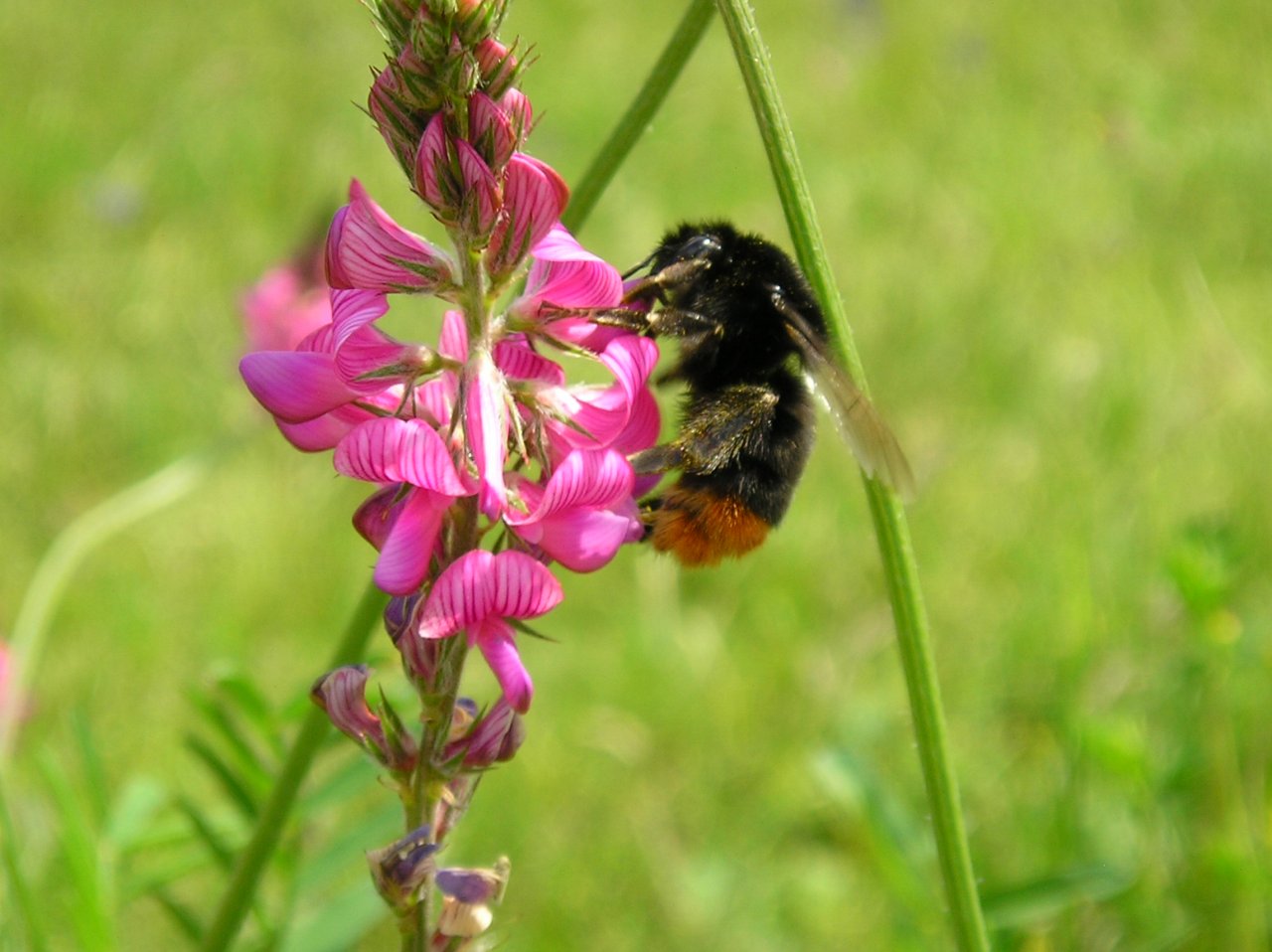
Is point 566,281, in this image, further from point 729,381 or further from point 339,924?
point 339,924

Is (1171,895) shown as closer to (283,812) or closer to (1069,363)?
(283,812)

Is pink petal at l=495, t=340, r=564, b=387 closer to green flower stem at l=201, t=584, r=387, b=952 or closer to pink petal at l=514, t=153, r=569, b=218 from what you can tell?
pink petal at l=514, t=153, r=569, b=218

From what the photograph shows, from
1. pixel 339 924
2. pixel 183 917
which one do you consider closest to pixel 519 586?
pixel 183 917

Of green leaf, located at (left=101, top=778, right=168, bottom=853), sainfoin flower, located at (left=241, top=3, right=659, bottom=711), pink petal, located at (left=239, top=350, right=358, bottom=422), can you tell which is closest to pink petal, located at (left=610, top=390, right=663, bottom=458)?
sainfoin flower, located at (left=241, top=3, right=659, bottom=711)

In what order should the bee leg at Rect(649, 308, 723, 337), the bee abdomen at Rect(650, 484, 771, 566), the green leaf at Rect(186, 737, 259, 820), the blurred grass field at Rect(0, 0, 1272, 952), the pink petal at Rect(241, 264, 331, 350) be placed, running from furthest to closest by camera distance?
the pink petal at Rect(241, 264, 331, 350) < the blurred grass field at Rect(0, 0, 1272, 952) < the green leaf at Rect(186, 737, 259, 820) < the bee abdomen at Rect(650, 484, 771, 566) < the bee leg at Rect(649, 308, 723, 337)

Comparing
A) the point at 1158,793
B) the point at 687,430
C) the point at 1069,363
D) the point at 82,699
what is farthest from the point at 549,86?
the point at 687,430

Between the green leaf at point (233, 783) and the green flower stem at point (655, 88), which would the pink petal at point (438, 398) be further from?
the green leaf at point (233, 783)
